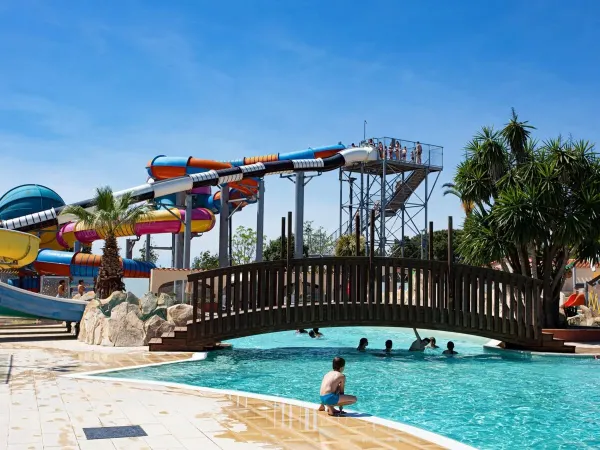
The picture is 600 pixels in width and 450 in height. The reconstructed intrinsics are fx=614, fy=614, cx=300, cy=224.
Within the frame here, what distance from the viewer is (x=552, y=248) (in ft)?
60.5

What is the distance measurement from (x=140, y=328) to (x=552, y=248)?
12129 millimetres

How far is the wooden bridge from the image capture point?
14586 millimetres

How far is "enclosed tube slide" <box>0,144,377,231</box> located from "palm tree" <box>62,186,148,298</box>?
23.6ft

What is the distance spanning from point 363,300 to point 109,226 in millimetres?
9087

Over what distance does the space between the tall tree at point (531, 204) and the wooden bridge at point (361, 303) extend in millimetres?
2806

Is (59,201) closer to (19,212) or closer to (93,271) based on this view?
(19,212)

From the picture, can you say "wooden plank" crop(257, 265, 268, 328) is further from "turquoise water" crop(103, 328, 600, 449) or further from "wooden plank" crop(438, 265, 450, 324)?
"wooden plank" crop(438, 265, 450, 324)

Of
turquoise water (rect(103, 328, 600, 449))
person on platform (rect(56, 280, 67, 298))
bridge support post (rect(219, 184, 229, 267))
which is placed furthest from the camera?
bridge support post (rect(219, 184, 229, 267))

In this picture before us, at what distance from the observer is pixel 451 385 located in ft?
36.1

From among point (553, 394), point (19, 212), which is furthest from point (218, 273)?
point (19, 212)

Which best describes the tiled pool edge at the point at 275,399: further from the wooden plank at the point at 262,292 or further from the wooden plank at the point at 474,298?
the wooden plank at the point at 474,298

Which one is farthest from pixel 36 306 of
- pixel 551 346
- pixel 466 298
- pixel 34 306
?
pixel 551 346

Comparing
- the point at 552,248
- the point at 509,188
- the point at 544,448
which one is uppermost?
the point at 509,188

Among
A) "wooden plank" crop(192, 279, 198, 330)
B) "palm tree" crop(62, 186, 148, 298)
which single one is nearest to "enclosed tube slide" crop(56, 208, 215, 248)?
"palm tree" crop(62, 186, 148, 298)
